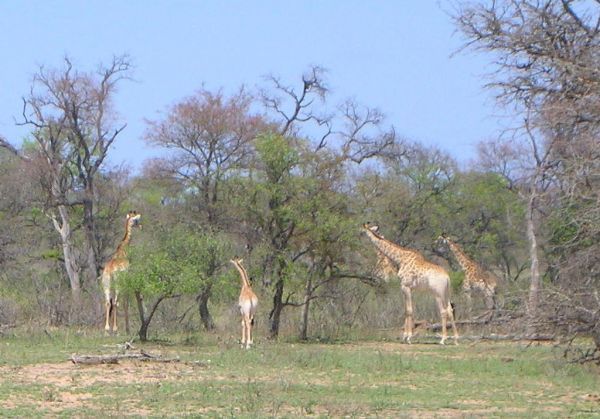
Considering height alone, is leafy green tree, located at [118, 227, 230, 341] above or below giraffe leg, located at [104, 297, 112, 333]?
above

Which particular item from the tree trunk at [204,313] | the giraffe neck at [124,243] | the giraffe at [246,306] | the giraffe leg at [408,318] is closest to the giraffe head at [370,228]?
the giraffe leg at [408,318]

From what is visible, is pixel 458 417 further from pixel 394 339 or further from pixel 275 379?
pixel 394 339

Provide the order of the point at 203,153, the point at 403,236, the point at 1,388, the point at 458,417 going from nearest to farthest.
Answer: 1. the point at 458,417
2. the point at 1,388
3. the point at 203,153
4. the point at 403,236

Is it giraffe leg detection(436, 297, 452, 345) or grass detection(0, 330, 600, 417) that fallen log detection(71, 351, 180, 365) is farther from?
giraffe leg detection(436, 297, 452, 345)

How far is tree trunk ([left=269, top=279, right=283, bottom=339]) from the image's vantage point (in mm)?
23656

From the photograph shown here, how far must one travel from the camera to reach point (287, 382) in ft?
51.5

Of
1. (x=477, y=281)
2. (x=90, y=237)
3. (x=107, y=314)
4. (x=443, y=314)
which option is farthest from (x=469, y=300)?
(x=90, y=237)

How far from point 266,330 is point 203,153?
580 cm

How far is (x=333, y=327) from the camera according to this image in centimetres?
2502

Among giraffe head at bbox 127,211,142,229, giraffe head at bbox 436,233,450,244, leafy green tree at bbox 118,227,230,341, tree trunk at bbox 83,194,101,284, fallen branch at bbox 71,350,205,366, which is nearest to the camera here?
fallen branch at bbox 71,350,205,366

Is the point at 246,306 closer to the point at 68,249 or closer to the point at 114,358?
the point at 114,358

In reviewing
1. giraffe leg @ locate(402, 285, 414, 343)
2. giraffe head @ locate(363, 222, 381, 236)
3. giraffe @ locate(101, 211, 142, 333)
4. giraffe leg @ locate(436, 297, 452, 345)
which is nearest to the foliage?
giraffe @ locate(101, 211, 142, 333)

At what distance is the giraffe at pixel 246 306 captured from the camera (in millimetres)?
20961

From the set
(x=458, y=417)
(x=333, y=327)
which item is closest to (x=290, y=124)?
(x=333, y=327)
